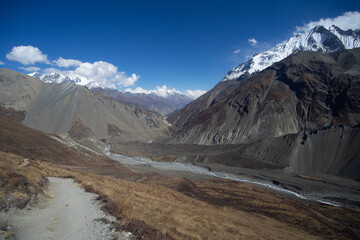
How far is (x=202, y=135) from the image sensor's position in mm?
91938

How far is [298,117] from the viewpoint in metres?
82.2

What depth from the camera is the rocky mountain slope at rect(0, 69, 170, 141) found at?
8962 centimetres

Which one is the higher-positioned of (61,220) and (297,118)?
(297,118)

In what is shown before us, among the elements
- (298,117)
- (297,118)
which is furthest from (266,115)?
(298,117)

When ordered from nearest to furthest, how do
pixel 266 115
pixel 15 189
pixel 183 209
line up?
pixel 15 189 < pixel 183 209 < pixel 266 115

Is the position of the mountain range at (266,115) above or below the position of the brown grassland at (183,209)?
above

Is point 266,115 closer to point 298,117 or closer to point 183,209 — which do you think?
point 298,117

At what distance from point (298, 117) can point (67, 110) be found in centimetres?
9669

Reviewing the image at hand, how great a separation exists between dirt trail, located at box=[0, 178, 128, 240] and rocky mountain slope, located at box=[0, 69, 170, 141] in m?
79.3

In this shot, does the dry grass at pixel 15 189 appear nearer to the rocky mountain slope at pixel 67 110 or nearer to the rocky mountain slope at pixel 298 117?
the rocky mountain slope at pixel 298 117

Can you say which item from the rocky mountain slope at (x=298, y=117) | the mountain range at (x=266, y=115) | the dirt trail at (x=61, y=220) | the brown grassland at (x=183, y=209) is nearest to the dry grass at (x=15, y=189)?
the brown grassland at (x=183, y=209)

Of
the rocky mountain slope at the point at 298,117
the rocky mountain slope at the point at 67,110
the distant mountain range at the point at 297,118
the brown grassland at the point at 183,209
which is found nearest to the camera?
the brown grassland at the point at 183,209

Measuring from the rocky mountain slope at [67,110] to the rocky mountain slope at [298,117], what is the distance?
3390 centimetres

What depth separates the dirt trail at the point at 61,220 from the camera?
24.0 feet
